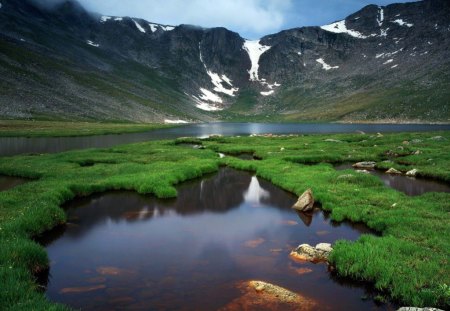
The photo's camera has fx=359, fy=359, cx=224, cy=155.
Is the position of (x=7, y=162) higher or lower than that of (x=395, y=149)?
lower

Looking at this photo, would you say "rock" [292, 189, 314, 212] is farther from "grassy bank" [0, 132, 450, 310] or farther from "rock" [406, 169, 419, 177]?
"rock" [406, 169, 419, 177]

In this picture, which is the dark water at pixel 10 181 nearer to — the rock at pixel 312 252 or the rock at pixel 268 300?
the rock at pixel 312 252

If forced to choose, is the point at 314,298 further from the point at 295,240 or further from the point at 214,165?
the point at 214,165

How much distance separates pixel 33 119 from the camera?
14350 cm

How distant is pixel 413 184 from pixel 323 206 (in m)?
15.3

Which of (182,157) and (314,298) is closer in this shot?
(314,298)

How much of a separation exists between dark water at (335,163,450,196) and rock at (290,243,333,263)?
18.1 meters

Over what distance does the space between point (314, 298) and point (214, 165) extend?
3399cm

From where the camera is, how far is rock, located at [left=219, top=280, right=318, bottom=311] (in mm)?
13508

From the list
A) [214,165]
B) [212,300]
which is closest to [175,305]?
[212,300]

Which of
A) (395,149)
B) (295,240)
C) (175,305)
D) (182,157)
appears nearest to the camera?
(175,305)

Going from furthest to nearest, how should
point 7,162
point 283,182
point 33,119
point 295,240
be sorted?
point 33,119
point 7,162
point 283,182
point 295,240

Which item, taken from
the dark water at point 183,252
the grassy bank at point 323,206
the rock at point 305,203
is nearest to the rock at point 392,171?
the grassy bank at point 323,206

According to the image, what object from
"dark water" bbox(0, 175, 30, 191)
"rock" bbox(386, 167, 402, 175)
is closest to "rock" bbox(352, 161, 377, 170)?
"rock" bbox(386, 167, 402, 175)
